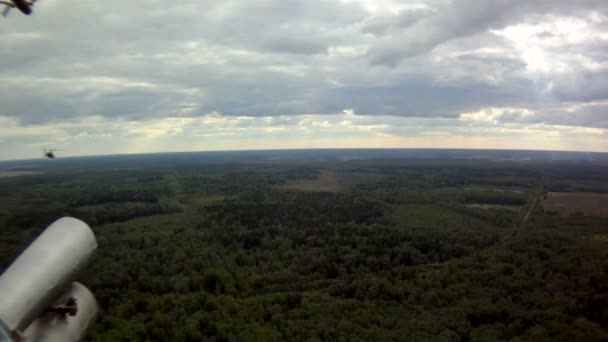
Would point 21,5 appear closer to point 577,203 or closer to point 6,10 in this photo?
point 6,10

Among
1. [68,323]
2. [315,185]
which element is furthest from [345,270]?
[315,185]

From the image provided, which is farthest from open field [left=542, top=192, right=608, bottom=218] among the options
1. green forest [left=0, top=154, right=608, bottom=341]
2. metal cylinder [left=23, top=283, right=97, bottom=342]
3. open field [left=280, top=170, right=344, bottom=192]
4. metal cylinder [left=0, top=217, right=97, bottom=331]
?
metal cylinder [left=0, top=217, right=97, bottom=331]

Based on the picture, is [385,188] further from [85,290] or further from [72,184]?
[85,290]

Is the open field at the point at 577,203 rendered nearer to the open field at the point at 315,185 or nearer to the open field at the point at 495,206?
the open field at the point at 495,206

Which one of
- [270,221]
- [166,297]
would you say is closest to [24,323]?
[166,297]

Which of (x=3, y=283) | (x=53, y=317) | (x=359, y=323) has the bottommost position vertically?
(x=359, y=323)
